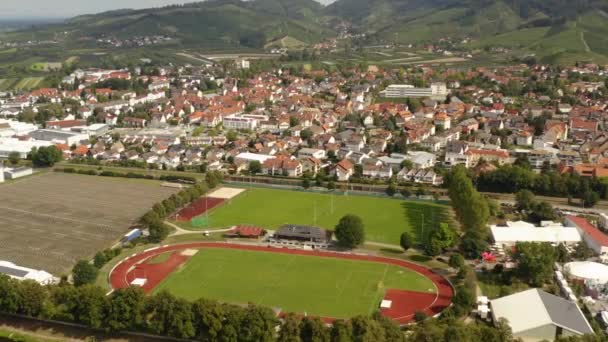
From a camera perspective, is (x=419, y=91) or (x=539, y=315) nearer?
(x=539, y=315)

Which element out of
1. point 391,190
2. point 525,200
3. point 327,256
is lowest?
point 327,256

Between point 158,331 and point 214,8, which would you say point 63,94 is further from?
point 214,8

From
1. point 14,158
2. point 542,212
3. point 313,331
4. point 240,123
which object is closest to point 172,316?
point 313,331

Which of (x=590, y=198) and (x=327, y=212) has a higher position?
(x=590, y=198)

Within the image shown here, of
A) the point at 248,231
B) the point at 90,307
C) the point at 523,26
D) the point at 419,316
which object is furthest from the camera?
the point at 523,26

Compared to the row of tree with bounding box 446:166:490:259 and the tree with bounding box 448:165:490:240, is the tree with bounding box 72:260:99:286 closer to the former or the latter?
the row of tree with bounding box 446:166:490:259

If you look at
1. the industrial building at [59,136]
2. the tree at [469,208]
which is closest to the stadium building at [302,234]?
the tree at [469,208]

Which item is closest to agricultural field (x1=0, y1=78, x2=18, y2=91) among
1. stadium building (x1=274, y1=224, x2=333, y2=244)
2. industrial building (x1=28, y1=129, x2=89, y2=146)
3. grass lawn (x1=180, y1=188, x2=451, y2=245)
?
industrial building (x1=28, y1=129, x2=89, y2=146)

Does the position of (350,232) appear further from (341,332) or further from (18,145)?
(18,145)

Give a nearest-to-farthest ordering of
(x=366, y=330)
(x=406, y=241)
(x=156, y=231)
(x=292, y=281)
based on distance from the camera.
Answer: (x=366, y=330), (x=292, y=281), (x=406, y=241), (x=156, y=231)
